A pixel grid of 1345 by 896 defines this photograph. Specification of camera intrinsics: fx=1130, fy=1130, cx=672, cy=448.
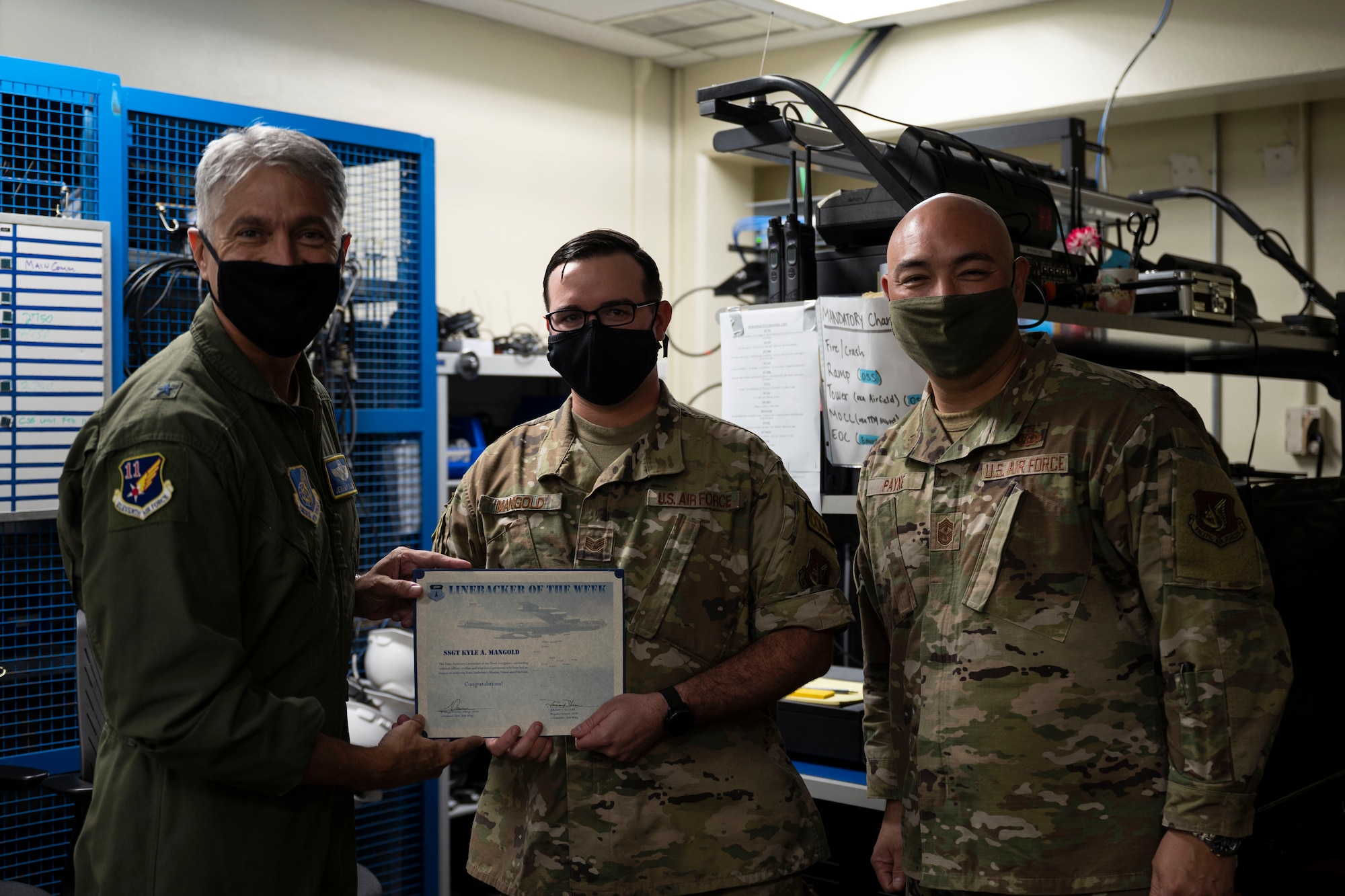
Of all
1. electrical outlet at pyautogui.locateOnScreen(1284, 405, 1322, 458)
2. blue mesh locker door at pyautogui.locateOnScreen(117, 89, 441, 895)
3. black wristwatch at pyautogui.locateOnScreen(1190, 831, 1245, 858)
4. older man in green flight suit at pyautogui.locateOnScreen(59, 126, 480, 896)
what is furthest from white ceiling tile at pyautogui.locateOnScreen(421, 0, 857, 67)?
black wristwatch at pyautogui.locateOnScreen(1190, 831, 1245, 858)

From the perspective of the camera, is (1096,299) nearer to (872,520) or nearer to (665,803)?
(872,520)

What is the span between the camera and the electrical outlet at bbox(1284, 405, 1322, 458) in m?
4.76

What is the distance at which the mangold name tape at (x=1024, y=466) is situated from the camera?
1.75 meters

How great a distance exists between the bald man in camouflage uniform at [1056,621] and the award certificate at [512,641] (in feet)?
1.77

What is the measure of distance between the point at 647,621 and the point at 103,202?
1.97m

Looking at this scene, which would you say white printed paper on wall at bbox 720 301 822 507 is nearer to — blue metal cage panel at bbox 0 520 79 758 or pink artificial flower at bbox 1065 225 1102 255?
pink artificial flower at bbox 1065 225 1102 255

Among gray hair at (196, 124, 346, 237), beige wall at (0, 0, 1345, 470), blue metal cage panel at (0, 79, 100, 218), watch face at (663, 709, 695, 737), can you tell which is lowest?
watch face at (663, 709, 695, 737)

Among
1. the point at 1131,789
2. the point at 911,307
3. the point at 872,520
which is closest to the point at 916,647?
the point at 872,520

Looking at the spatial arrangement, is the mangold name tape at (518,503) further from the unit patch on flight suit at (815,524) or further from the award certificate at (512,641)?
the unit patch on flight suit at (815,524)

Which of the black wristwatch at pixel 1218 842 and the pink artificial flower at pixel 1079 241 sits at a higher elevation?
the pink artificial flower at pixel 1079 241

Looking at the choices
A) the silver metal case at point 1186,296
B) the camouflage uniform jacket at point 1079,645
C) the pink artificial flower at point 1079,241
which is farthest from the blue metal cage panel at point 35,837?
the silver metal case at point 1186,296

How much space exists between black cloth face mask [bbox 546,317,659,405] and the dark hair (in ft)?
0.24

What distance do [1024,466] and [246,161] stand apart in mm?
1225
